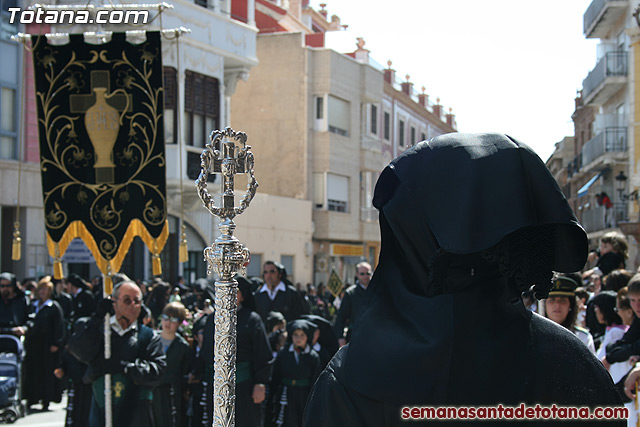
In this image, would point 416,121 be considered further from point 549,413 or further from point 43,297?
point 549,413

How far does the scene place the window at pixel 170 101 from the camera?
23750 millimetres

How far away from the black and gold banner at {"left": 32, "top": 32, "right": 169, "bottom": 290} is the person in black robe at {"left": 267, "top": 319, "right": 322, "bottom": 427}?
1605 millimetres

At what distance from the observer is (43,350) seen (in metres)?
14.2

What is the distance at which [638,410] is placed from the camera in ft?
20.8

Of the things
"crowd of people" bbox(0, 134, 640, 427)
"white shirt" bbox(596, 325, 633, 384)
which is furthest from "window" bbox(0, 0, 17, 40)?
"crowd of people" bbox(0, 134, 640, 427)

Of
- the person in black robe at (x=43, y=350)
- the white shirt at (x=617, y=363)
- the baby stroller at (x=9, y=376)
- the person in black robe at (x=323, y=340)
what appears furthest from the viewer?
the person in black robe at (x=43, y=350)

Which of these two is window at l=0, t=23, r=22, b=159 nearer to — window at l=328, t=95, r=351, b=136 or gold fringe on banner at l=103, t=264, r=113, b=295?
gold fringe on banner at l=103, t=264, r=113, b=295

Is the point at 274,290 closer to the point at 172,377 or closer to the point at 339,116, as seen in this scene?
the point at 172,377

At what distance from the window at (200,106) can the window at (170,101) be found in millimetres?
634

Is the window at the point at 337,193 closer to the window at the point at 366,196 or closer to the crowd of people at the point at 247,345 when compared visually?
the window at the point at 366,196

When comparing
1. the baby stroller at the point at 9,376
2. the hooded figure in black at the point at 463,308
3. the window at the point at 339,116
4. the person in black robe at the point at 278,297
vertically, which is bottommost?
the baby stroller at the point at 9,376

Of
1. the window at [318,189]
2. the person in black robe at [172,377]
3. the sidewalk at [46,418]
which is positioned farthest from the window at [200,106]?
the person in black robe at [172,377]

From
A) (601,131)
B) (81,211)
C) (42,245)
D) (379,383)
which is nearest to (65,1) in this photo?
(42,245)

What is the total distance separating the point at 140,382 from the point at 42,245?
44.8 feet
